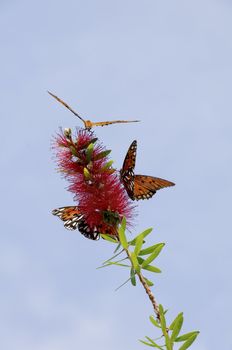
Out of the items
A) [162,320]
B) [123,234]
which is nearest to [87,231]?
[123,234]

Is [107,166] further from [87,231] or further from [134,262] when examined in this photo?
[134,262]

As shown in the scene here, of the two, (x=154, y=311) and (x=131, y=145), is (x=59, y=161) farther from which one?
(x=154, y=311)

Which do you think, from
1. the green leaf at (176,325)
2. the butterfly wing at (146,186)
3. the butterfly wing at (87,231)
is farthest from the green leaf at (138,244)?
the butterfly wing at (146,186)

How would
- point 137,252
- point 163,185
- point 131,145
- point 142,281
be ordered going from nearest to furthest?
point 142,281 → point 137,252 → point 131,145 → point 163,185

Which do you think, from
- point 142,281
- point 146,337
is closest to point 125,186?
point 142,281

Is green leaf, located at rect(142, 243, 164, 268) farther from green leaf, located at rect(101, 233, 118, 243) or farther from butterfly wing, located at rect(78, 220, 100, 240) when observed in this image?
butterfly wing, located at rect(78, 220, 100, 240)

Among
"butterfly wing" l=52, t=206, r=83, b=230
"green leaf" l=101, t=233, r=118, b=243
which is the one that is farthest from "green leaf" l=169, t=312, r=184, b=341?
"butterfly wing" l=52, t=206, r=83, b=230
